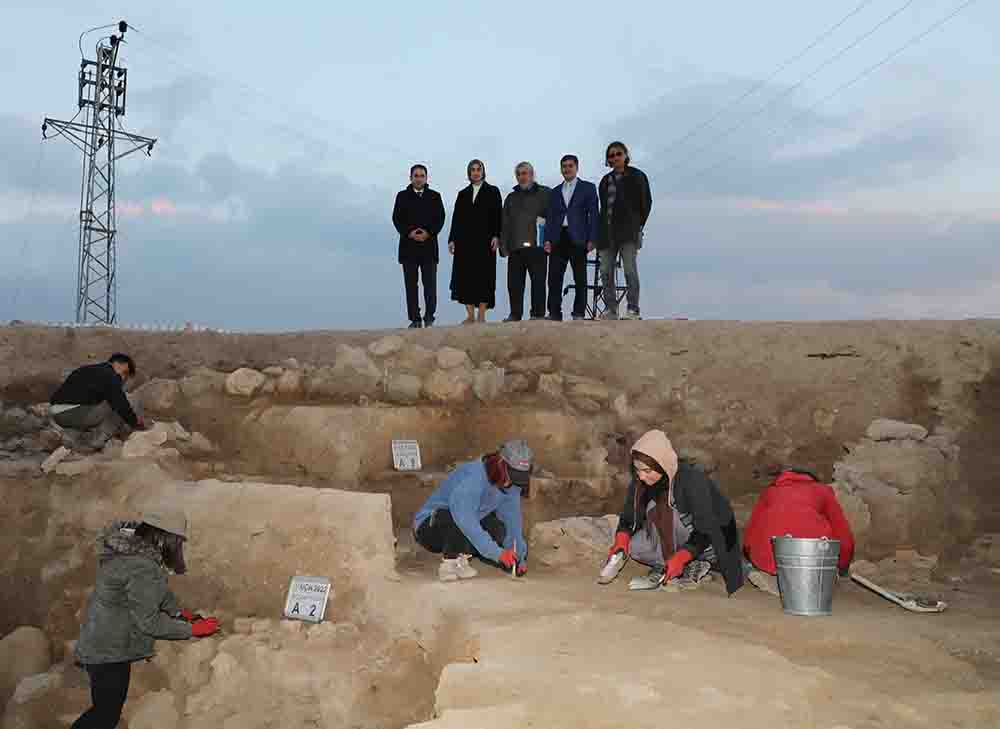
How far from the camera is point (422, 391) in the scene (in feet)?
25.5

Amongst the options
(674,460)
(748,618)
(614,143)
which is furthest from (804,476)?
(614,143)

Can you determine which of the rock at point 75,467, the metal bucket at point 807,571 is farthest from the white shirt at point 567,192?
the rock at point 75,467

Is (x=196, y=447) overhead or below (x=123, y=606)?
overhead

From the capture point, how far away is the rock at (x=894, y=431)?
7.16 meters

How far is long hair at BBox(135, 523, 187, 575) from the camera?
15.6 ft

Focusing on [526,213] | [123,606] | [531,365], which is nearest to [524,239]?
[526,213]

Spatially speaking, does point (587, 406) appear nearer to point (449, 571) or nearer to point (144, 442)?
point (449, 571)

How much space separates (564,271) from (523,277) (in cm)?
46

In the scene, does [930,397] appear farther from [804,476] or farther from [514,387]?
[514,387]

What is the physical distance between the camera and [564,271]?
9086mm

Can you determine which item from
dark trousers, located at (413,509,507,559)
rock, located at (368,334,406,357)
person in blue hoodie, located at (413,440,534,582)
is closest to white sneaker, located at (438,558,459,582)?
person in blue hoodie, located at (413,440,534,582)

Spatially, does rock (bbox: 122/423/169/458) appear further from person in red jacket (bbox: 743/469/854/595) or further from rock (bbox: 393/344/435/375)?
person in red jacket (bbox: 743/469/854/595)

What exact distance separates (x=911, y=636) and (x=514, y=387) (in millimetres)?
4360

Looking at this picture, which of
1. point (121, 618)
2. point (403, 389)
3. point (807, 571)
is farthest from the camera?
point (403, 389)
